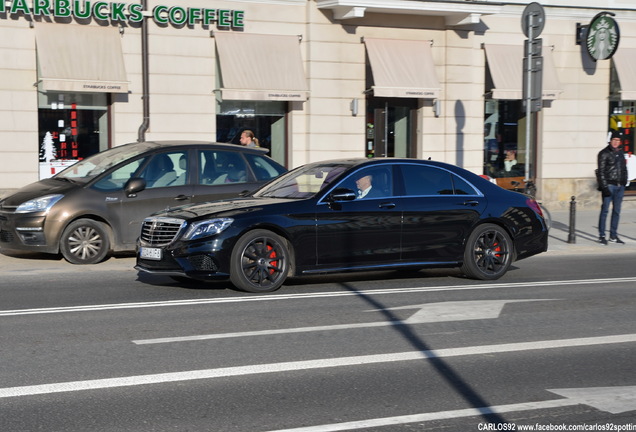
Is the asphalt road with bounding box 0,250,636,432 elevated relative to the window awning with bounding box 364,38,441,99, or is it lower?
lower

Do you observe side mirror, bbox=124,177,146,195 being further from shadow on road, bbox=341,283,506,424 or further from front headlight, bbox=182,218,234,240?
shadow on road, bbox=341,283,506,424

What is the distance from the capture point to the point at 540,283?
40.1 ft

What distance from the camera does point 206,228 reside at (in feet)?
34.7

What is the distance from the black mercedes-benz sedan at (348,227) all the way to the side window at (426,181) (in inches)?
0.5

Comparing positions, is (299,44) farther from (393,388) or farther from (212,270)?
(393,388)

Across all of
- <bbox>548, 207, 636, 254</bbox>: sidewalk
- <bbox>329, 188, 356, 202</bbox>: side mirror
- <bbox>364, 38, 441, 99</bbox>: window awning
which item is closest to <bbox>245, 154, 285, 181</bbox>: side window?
<bbox>329, 188, 356, 202</bbox>: side mirror

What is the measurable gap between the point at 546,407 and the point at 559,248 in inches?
439

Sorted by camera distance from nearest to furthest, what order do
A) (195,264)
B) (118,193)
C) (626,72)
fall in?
1. (195,264)
2. (118,193)
3. (626,72)

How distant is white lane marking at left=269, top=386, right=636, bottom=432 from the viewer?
5758mm

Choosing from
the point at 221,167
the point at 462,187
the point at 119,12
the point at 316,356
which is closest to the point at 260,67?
the point at 119,12

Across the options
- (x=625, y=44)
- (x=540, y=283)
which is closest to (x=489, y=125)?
(x=625, y=44)

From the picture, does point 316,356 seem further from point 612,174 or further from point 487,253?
point 612,174

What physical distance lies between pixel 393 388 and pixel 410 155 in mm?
17247

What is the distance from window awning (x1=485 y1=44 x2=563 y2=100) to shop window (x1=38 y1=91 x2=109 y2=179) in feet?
31.0
